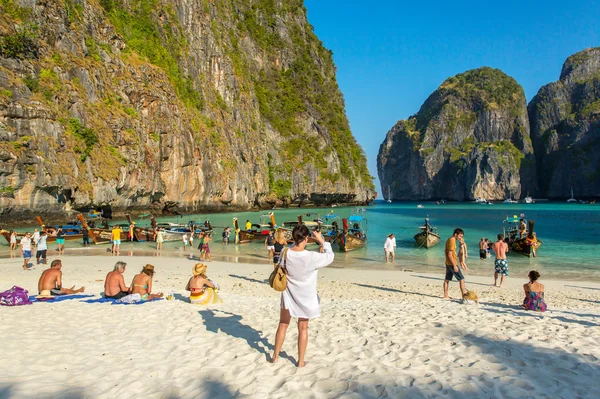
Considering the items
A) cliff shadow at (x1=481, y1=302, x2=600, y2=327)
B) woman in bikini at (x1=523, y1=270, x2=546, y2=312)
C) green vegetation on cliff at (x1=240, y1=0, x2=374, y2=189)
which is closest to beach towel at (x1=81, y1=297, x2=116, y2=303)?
cliff shadow at (x1=481, y1=302, x2=600, y2=327)

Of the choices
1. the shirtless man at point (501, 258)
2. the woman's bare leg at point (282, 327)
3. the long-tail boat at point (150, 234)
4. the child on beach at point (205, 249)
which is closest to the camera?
the woman's bare leg at point (282, 327)

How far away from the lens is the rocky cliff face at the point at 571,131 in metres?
159

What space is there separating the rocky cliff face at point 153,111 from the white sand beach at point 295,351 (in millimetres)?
33911

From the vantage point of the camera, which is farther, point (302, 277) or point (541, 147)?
point (541, 147)

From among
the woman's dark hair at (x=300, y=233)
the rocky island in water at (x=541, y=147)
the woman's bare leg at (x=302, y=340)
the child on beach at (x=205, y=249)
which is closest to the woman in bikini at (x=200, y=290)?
the woman's bare leg at (x=302, y=340)

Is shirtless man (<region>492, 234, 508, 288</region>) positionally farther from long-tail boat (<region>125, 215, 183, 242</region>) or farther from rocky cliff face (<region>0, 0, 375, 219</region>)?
rocky cliff face (<region>0, 0, 375, 219</region>)

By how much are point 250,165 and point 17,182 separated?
44714mm

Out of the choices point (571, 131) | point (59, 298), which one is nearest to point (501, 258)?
point (59, 298)

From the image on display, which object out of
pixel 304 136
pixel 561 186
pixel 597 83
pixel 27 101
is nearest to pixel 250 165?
pixel 304 136

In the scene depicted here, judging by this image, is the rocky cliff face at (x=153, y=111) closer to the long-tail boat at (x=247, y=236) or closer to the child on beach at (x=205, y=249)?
the long-tail boat at (x=247, y=236)

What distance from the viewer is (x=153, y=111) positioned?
49750mm

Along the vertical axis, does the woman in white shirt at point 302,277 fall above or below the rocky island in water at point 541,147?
below

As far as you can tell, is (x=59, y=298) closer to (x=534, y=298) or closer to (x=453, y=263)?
(x=453, y=263)

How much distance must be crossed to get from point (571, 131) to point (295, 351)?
212 m
